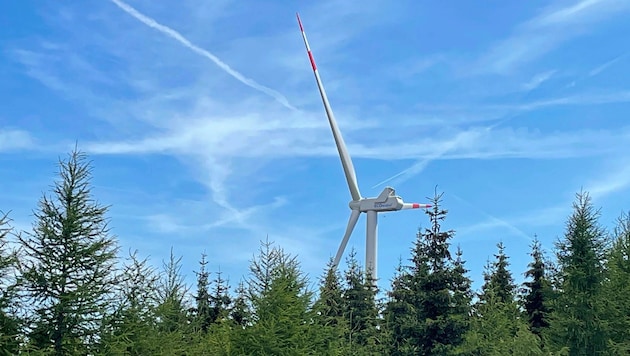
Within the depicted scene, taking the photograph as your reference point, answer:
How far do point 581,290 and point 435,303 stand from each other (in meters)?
5.24

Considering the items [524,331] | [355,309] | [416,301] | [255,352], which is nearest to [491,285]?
[355,309]

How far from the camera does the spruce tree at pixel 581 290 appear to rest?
2561cm

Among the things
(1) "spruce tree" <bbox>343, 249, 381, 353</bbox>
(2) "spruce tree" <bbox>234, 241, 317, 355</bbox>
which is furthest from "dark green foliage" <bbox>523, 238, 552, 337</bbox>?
(2) "spruce tree" <bbox>234, 241, 317, 355</bbox>

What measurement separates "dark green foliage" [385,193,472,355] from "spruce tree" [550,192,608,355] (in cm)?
343

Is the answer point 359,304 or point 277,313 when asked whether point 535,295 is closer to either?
point 359,304

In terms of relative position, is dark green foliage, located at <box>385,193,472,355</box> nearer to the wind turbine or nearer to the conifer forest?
the conifer forest

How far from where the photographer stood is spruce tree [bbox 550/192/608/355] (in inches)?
1008

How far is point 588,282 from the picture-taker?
86.0 ft

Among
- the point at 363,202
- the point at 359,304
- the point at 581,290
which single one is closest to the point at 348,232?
the point at 363,202

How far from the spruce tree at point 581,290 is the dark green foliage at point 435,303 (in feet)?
11.3

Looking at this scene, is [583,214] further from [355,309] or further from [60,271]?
[60,271]

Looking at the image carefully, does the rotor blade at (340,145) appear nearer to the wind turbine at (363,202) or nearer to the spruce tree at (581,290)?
the wind turbine at (363,202)

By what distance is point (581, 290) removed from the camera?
85.8ft

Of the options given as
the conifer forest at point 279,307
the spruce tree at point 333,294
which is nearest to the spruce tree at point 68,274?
the conifer forest at point 279,307
